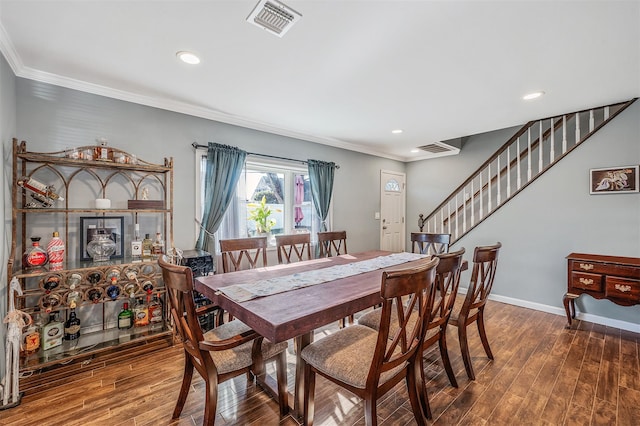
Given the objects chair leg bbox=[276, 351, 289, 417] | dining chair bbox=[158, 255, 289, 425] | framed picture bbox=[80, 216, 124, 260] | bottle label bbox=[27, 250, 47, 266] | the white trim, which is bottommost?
the white trim

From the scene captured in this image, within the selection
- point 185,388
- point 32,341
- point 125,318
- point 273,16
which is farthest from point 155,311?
point 273,16

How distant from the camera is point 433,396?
1949 mm

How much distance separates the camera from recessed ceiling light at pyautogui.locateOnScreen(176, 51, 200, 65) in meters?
2.05

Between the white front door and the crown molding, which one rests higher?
the crown molding

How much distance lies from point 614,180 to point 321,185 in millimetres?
3553

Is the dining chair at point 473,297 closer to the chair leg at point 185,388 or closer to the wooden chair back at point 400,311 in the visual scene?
the wooden chair back at point 400,311

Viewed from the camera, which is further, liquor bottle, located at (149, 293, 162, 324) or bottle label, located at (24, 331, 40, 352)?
liquor bottle, located at (149, 293, 162, 324)

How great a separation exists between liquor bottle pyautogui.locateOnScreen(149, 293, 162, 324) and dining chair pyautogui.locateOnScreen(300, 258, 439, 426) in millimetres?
1936

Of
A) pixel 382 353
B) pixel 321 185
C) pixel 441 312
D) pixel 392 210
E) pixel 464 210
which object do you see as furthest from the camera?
pixel 392 210

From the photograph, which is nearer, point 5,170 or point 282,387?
point 282,387

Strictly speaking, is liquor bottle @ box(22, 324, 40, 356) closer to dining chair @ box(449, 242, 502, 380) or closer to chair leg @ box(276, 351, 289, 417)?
chair leg @ box(276, 351, 289, 417)

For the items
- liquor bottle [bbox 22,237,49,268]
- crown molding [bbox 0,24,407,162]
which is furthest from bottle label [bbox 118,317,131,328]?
crown molding [bbox 0,24,407,162]

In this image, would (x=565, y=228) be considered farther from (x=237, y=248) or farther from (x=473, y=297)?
(x=237, y=248)

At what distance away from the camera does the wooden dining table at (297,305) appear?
1302mm
